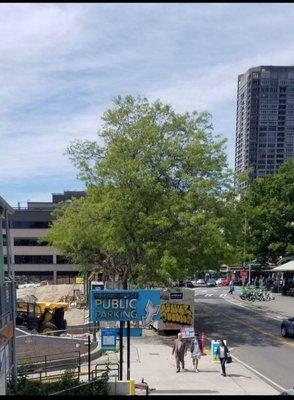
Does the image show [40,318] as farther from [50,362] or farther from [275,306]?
[275,306]

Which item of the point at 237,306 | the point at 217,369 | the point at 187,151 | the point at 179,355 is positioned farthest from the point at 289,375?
the point at 237,306

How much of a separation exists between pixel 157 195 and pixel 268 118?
11927 cm

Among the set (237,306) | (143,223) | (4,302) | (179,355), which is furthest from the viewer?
(237,306)

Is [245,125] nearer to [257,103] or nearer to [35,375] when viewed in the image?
[257,103]

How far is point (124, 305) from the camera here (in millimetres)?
18797

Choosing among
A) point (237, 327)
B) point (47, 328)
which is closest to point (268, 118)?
point (237, 327)

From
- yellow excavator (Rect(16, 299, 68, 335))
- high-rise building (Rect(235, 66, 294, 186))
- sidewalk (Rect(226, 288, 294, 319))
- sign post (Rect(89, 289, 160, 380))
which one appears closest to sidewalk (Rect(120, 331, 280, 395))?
sign post (Rect(89, 289, 160, 380))

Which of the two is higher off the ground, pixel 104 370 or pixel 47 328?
pixel 104 370

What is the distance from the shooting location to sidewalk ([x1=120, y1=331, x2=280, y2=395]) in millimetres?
18672

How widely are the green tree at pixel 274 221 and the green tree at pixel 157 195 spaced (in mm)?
35605

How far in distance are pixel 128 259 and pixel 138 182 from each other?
599cm

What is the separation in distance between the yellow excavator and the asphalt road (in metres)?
8.93

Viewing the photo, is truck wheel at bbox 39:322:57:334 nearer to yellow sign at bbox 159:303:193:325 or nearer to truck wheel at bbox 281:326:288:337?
yellow sign at bbox 159:303:193:325

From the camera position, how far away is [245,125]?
15012 cm
